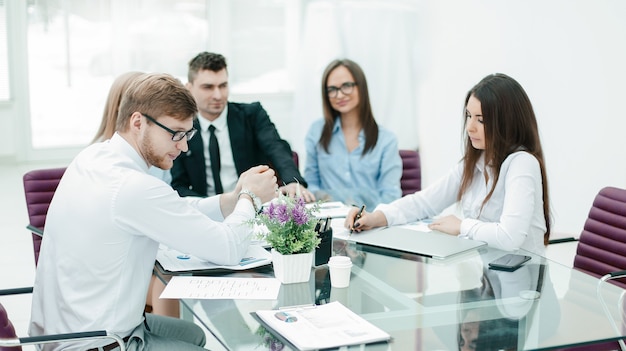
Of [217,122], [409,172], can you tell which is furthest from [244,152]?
[409,172]

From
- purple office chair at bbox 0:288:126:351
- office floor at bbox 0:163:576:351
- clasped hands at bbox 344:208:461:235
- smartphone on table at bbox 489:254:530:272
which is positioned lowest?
office floor at bbox 0:163:576:351

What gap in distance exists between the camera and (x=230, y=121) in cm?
399

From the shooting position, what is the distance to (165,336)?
244 centimetres

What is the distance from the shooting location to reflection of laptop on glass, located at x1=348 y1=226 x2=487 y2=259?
254 centimetres

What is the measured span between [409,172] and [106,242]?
258 centimetres

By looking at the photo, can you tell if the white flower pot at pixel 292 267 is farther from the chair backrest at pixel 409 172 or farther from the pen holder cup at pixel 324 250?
the chair backrest at pixel 409 172

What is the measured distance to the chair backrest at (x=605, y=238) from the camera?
2.90m

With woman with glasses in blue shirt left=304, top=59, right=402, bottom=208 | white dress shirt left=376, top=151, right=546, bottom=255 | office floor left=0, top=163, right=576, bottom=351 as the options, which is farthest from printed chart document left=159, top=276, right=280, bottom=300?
woman with glasses in blue shirt left=304, top=59, right=402, bottom=208

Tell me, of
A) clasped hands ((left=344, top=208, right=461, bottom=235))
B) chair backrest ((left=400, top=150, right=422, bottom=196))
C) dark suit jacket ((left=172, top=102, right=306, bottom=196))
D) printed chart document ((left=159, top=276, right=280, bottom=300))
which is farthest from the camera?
chair backrest ((left=400, top=150, right=422, bottom=196))

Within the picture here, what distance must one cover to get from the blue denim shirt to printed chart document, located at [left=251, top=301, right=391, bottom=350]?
213cm

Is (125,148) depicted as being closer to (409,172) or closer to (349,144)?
(349,144)

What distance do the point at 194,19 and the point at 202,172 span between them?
11.9 feet

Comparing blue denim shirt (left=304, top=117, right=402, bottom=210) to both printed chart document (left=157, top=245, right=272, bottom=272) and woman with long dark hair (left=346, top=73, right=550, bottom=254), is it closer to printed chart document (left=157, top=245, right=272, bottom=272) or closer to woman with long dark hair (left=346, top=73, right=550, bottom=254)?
woman with long dark hair (left=346, top=73, right=550, bottom=254)

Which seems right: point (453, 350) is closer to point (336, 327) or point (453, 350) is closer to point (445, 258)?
point (336, 327)
